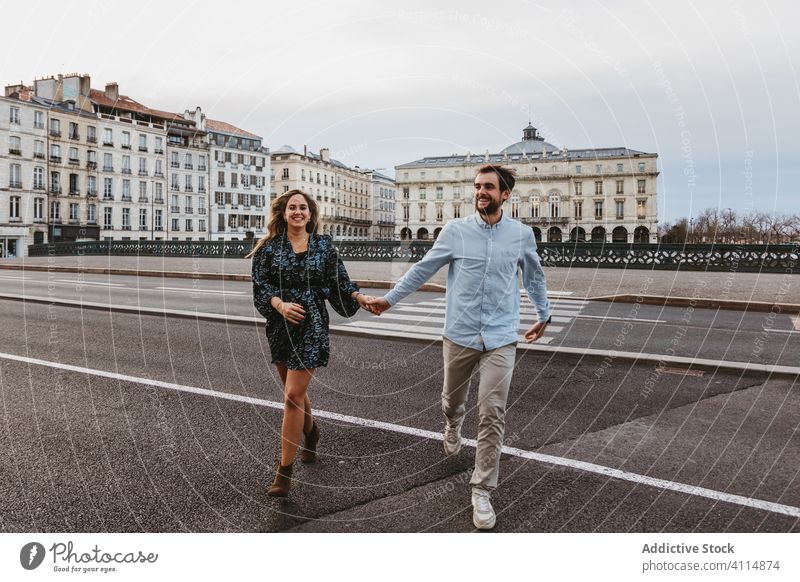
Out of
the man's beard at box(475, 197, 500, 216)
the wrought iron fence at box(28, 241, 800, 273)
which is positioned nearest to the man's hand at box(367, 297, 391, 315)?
the man's beard at box(475, 197, 500, 216)

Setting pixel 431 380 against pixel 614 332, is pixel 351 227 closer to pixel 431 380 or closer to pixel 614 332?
pixel 614 332

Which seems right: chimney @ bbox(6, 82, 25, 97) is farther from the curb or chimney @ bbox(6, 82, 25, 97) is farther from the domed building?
the curb

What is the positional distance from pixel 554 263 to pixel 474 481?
28172 mm

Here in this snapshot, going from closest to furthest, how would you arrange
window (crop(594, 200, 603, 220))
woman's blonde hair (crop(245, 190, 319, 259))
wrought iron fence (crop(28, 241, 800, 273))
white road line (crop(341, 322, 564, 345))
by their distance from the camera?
woman's blonde hair (crop(245, 190, 319, 259))
white road line (crop(341, 322, 564, 345))
wrought iron fence (crop(28, 241, 800, 273))
window (crop(594, 200, 603, 220))

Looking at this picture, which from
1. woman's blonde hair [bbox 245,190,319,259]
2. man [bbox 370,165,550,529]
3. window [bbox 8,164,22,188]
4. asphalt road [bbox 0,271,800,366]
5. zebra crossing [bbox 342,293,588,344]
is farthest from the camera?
window [bbox 8,164,22,188]

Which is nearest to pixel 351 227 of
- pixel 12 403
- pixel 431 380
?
pixel 431 380

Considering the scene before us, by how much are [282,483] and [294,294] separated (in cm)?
117

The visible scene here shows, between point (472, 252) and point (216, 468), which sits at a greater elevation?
point (472, 252)

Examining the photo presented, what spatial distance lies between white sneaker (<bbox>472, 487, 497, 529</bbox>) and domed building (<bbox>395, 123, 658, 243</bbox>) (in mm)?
2049

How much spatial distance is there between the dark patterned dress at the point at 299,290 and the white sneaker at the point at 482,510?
1236 millimetres

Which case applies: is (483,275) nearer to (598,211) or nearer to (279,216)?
(279,216)

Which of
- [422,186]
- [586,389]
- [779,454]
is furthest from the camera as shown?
[422,186]

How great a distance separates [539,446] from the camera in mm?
4676

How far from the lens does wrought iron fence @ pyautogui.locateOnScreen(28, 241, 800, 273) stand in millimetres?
25953
